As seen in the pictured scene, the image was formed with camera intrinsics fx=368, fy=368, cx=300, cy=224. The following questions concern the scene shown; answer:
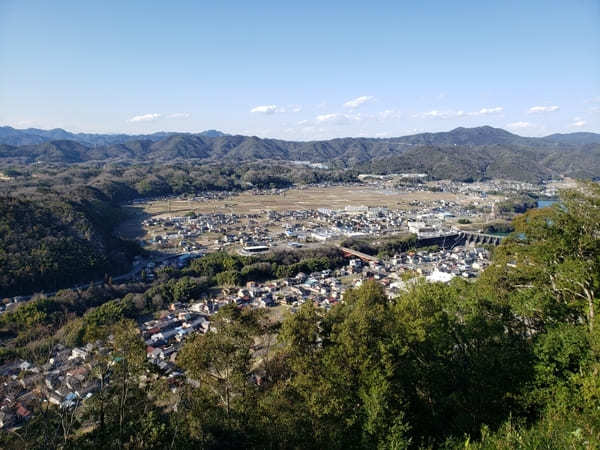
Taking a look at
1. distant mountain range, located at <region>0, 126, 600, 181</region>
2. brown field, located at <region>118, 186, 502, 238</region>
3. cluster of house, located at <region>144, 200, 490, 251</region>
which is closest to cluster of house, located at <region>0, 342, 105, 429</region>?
cluster of house, located at <region>144, 200, 490, 251</region>

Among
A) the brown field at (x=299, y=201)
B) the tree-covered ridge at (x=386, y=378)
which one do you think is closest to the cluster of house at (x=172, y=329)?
the tree-covered ridge at (x=386, y=378)

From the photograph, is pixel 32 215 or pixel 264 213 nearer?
pixel 32 215

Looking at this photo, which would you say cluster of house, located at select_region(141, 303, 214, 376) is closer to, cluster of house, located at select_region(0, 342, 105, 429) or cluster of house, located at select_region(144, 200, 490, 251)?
cluster of house, located at select_region(0, 342, 105, 429)

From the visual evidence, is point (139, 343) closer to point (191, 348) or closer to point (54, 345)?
point (191, 348)

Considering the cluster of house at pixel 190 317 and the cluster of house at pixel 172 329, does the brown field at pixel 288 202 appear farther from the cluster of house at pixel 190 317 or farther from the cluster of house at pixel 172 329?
the cluster of house at pixel 172 329

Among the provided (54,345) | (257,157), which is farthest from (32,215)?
(257,157)

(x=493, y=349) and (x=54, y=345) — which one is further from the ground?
(x=493, y=349)

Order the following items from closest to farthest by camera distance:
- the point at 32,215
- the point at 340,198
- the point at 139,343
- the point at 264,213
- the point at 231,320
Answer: the point at 139,343 < the point at 231,320 < the point at 32,215 < the point at 264,213 < the point at 340,198
